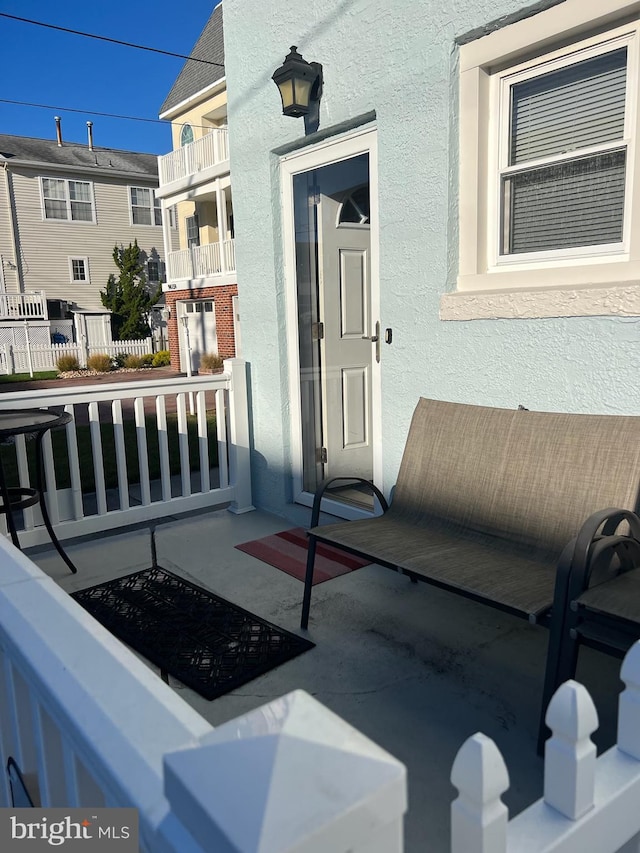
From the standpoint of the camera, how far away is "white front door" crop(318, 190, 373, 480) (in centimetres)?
416

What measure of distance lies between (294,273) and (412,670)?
2.73m

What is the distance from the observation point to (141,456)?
414 centimetres

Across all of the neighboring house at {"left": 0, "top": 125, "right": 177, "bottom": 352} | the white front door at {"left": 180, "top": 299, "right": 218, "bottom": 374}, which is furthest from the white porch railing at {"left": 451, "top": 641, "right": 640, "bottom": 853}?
the neighboring house at {"left": 0, "top": 125, "right": 177, "bottom": 352}

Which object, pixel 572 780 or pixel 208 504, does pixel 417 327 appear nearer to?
pixel 208 504

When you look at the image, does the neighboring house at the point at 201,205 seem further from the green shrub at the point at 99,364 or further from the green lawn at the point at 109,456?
the green lawn at the point at 109,456

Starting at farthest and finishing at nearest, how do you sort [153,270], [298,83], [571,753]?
[153,270] < [298,83] < [571,753]

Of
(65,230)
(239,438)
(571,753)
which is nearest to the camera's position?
(571,753)

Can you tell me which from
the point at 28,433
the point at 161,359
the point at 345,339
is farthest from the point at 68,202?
the point at 28,433

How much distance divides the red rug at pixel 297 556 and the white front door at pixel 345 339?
0.61 meters

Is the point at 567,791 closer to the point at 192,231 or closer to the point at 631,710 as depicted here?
the point at 631,710

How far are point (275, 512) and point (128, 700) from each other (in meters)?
3.70

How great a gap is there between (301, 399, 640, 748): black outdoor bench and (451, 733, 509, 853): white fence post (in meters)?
1.10

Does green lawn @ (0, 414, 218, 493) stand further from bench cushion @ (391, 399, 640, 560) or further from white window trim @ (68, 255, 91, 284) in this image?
white window trim @ (68, 255, 91, 284)

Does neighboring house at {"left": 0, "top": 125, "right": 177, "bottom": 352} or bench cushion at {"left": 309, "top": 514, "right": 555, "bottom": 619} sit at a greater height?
neighboring house at {"left": 0, "top": 125, "right": 177, "bottom": 352}
